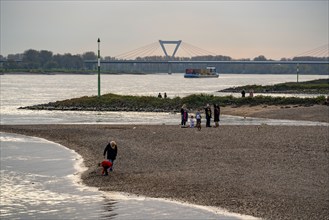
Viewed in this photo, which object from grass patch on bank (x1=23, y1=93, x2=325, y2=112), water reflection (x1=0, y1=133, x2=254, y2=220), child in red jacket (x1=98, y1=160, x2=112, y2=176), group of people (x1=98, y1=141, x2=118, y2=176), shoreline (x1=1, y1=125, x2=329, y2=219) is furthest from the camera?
grass patch on bank (x1=23, y1=93, x2=325, y2=112)

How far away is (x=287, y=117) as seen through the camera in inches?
1827

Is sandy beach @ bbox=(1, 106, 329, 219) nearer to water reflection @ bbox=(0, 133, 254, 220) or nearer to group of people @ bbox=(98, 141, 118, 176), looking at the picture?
group of people @ bbox=(98, 141, 118, 176)

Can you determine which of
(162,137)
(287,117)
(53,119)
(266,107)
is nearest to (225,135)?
(162,137)

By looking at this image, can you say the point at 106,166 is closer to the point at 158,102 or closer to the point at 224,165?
the point at 224,165

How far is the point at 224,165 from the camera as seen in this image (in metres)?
23.0

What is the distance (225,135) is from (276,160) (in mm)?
8220

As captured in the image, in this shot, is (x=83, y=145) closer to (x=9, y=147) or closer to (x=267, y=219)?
(x=9, y=147)

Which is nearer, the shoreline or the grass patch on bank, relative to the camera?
the shoreline

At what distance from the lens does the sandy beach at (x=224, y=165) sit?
18109mm

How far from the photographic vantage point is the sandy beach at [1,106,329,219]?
18.1 metres

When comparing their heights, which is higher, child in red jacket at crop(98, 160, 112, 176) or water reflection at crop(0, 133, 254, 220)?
child in red jacket at crop(98, 160, 112, 176)

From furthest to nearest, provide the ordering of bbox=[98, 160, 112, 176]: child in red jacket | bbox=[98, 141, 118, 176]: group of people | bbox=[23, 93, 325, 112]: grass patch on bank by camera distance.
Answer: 1. bbox=[23, 93, 325, 112]: grass patch on bank
2. bbox=[98, 141, 118, 176]: group of people
3. bbox=[98, 160, 112, 176]: child in red jacket

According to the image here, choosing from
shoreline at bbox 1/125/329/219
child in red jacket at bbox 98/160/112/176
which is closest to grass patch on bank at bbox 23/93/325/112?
shoreline at bbox 1/125/329/219

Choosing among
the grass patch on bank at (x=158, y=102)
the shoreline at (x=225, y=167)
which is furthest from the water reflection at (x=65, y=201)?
the grass patch on bank at (x=158, y=102)
